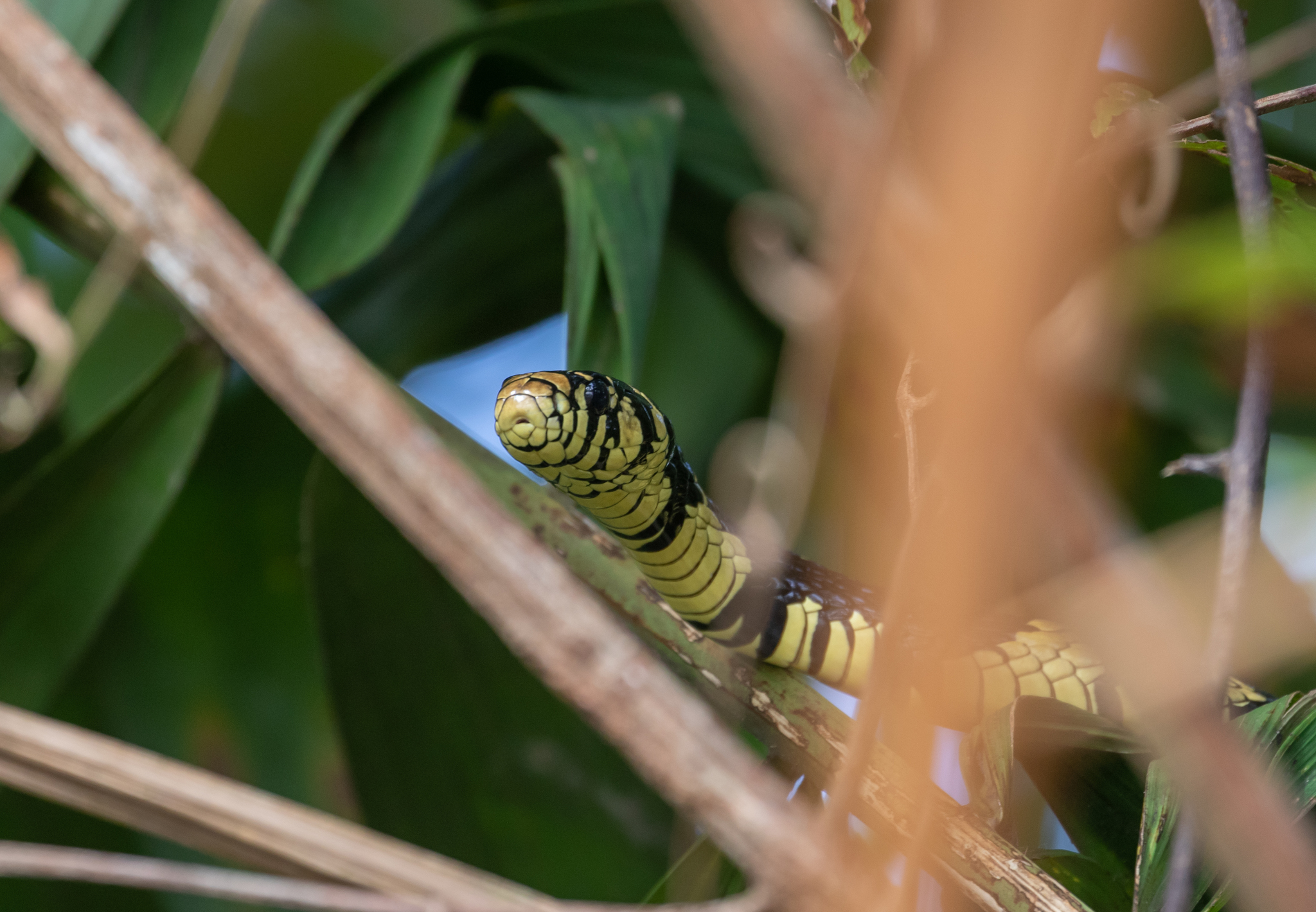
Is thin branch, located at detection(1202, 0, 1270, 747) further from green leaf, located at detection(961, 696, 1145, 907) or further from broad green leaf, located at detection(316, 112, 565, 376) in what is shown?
broad green leaf, located at detection(316, 112, 565, 376)

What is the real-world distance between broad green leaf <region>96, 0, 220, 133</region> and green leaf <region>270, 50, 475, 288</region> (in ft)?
0.63

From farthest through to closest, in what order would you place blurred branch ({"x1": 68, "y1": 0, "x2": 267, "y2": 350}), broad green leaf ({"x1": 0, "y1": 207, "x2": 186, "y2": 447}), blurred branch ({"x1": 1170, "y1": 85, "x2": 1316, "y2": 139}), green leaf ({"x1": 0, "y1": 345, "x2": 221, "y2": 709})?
broad green leaf ({"x1": 0, "y1": 207, "x2": 186, "y2": 447}) < green leaf ({"x1": 0, "y1": 345, "x2": 221, "y2": 709}) < blurred branch ({"x1": 68, "y1": 0, "x2": 267, "y2": 350}) < blurred branch ({"x1": 1170, "y1": 85, "x2": 1316, "y2": 139})

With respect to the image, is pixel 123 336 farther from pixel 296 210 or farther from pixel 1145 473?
pixel 1145 473

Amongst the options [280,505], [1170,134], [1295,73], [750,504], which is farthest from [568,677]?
[1295,73]

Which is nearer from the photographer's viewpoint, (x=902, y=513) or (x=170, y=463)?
(x=902, y=513)

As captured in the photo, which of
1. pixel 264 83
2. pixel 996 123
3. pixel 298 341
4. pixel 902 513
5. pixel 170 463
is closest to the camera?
pixel 996 123

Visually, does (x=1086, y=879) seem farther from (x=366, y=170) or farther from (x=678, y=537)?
(x=366, y=170)

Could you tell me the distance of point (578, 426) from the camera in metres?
0.94

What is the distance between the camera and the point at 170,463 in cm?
101

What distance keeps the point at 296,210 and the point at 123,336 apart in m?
0.60

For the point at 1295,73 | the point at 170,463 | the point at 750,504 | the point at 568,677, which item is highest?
the point at 1295,73

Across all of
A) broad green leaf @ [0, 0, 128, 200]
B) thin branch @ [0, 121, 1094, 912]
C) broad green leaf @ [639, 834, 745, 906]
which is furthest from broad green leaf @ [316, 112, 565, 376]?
broad green leaf @ [639, 834, 745, 906]

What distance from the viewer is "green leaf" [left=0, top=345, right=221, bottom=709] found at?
3.25 feet

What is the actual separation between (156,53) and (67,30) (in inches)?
9.2
